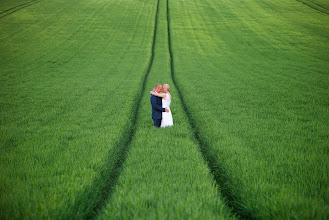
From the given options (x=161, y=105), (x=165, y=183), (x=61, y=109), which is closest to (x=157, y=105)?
(x=161, y=105)

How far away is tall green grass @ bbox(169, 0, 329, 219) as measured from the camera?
10.9ft

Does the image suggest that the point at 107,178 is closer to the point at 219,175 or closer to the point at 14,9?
the point at 219,175

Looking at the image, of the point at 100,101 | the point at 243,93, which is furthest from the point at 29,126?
the point at 243,93

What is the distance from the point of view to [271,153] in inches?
184

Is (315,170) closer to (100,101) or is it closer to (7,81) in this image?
(100,101)

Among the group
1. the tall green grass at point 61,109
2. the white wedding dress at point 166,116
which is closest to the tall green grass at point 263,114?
the white wedding dress at point 166,116

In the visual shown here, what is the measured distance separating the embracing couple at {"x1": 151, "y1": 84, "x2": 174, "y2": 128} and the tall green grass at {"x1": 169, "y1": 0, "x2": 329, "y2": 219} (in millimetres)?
1318

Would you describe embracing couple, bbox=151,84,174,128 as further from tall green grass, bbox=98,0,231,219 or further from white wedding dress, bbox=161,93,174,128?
tall green grass, bbox=98,0,231,219

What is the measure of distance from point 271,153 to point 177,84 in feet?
32.5

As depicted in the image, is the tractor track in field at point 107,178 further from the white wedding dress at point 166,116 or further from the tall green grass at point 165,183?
the white wedding dress at point 166,116

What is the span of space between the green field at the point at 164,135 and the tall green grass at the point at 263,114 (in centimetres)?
4

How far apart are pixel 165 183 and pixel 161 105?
11.2 feet

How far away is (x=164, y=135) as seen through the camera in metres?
6.06

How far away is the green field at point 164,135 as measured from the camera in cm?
317
